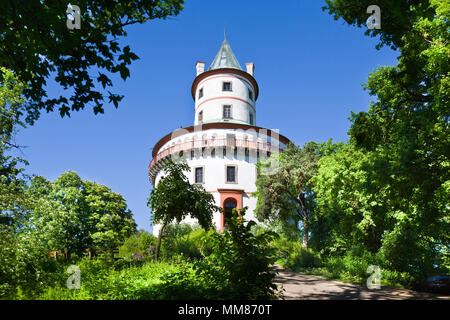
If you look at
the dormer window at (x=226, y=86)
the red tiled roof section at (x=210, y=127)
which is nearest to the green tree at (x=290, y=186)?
the red tiled roof section at (x=210, y=127)

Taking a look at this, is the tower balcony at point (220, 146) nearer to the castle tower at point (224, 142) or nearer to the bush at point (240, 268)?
the castle tower at point (224, 142)

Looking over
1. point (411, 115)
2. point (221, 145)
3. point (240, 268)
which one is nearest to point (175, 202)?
point (240, 268)

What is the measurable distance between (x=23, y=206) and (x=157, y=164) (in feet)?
87.2

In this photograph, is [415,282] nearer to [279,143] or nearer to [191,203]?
[191,203]

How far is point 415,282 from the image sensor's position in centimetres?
1223

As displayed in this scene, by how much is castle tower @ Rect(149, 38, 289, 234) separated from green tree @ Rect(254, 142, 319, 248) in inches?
160

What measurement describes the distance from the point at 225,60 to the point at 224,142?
46.4 ft

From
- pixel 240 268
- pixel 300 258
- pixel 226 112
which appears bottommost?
pixel 300 258

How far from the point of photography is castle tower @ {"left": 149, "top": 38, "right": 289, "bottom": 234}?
96.9 ft

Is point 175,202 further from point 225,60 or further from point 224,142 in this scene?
point 225,60

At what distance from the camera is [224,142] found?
30.0m

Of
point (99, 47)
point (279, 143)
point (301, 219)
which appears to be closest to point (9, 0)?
point (99, 47)

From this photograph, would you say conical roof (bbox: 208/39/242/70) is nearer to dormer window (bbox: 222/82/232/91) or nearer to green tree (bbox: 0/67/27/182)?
dormer window (bbox: 222/82/232/91)

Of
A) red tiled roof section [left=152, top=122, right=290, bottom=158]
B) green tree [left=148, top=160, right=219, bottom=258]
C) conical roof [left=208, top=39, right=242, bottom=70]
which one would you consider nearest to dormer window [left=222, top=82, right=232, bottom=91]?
conical roof [left=208, top=39, right=242, bottom=70]
